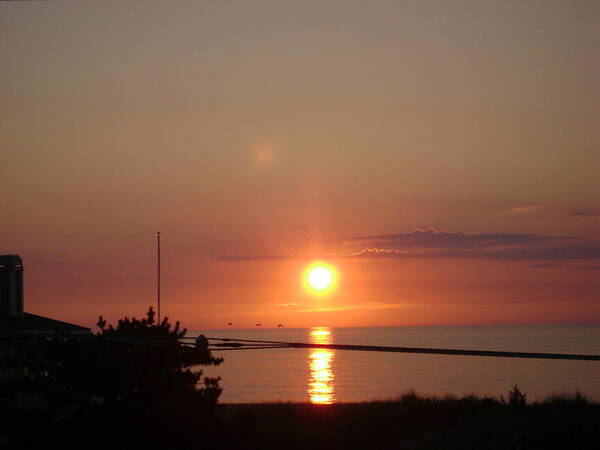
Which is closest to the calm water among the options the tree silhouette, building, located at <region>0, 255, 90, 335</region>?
building, located at <region>0, 255, 90, 335</region>

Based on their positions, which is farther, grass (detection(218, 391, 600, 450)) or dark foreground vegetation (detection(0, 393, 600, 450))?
grass (detection(218, 391, 600, 450))

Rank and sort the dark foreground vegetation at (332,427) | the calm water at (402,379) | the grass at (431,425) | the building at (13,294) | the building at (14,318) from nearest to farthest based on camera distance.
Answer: the dark foreground vegetation at (332,427) < the building at (14,318) < the grass at (431,425) < the building at (13,294) < the calm water at (402,379)

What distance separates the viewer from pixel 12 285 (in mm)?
30141

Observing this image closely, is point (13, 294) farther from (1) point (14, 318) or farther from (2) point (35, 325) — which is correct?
(2) point (35, 325)

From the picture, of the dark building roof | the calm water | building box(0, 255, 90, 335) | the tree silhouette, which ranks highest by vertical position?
building box(0, 255, 90, 335)

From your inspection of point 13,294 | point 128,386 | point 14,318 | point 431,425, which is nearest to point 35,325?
point 14,318

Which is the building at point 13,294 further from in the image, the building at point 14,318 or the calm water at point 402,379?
the calm water at point 402,379

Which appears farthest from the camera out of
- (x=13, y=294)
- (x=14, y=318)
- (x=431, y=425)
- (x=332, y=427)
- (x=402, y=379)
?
(x=402, y=379)

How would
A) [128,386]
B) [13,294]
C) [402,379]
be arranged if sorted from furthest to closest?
[402,379]
[13,294]
[128,386]

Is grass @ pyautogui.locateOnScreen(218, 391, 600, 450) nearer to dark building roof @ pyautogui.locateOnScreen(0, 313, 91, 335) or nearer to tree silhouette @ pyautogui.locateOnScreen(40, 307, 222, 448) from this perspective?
tree silhouette @ pyautogui.locateOnScreen(40, 307, 222, 448)

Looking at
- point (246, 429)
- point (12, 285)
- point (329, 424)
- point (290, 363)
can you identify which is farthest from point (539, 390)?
point (290, 363)

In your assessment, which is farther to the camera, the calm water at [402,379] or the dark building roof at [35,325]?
the calm water at [402,379]

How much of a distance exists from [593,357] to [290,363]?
136 metres

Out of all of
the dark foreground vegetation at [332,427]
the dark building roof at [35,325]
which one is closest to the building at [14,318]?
the dark building roof at [35,325]
